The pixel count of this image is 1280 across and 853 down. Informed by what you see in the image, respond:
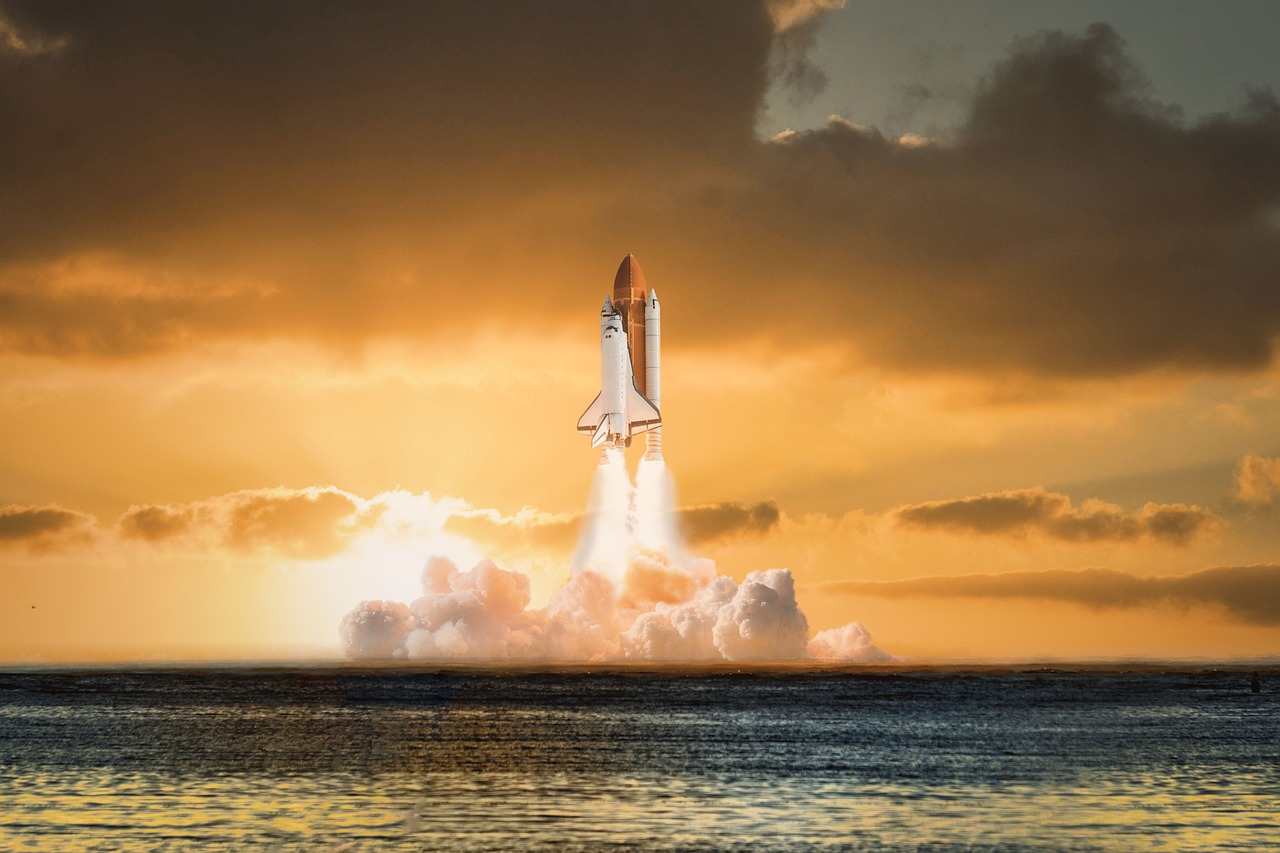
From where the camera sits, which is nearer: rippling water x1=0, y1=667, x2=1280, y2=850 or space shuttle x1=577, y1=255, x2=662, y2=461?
rippling water x1=0, y1=667, x2=1280, y2=850

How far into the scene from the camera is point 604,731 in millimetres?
116625

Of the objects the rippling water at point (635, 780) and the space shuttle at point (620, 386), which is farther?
the space shuttle at point (620, 386)

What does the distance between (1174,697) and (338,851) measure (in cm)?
17276

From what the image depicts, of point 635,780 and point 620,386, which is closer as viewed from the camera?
point 635,780

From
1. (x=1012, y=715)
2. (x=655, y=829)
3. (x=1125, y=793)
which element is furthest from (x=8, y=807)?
(x=1012, y=715)

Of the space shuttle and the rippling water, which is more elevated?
the space shuttle

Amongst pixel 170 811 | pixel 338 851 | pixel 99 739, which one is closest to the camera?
pixel 338 851

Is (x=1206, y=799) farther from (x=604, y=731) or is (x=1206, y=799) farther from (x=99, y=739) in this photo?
(x=99, y=739)

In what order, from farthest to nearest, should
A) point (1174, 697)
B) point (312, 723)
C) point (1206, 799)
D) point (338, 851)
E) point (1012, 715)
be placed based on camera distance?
point (1174, 697)
point (1012, 715)
point (312, 723)
point (1206, 799)
point (338, 851)

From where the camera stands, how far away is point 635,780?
78.7m

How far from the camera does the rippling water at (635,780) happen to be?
58156 millimetres

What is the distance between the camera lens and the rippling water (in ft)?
191

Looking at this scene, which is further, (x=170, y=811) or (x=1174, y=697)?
(x=1174, y=697)

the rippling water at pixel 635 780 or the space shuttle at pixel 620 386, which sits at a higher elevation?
the space shuttle at pixel 620 386
